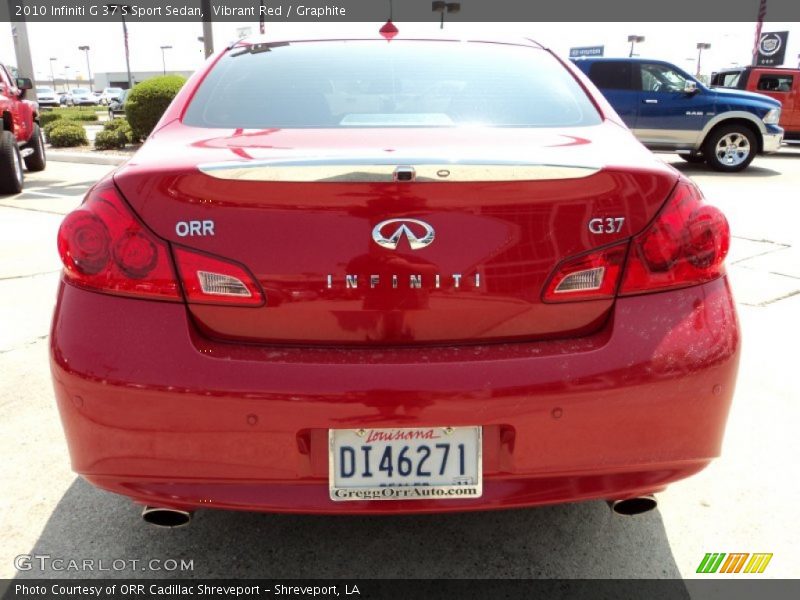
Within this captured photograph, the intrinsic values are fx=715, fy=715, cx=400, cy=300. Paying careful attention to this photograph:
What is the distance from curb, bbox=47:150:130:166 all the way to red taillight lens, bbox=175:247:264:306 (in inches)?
493

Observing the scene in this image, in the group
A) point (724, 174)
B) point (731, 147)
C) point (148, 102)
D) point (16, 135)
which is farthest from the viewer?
point (148, 102)

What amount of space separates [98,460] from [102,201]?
628mm

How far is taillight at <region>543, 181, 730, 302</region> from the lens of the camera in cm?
170

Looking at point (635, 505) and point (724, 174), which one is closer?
point (635, 505)

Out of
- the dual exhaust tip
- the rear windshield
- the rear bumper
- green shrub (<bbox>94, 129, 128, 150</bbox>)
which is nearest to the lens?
the rear bumper

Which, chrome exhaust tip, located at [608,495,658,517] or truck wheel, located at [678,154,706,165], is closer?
chrome exhaust tip, located at [608,495,658,517]

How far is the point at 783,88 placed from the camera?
16.0 meters

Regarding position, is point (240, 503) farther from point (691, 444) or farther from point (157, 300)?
point (691, 444)

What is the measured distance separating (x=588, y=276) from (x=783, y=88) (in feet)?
56.1

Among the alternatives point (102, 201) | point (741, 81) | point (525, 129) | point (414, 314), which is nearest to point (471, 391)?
point (414, 314)

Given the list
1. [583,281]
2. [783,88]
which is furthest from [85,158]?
[783,88]

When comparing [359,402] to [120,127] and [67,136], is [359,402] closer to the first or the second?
[120,127]

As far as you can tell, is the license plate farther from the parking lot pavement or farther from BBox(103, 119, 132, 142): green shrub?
BBox(103, 119, 132, 142): green shrub
